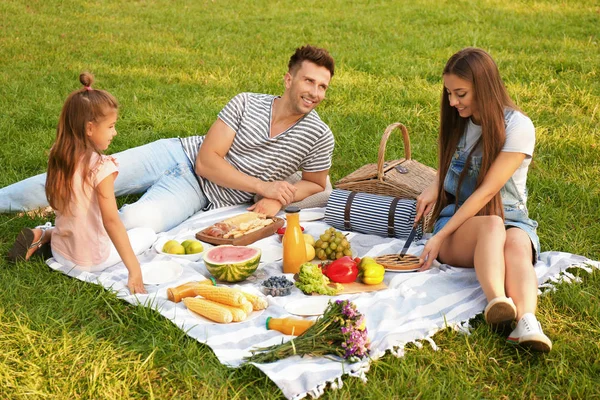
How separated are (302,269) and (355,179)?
4.69 feet

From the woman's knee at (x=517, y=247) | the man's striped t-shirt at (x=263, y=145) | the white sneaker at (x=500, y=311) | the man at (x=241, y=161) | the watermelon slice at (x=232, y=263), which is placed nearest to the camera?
the white sneaker at (x=500, y=311)

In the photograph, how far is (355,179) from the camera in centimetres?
540

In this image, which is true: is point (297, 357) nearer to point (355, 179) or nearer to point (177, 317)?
point (177, 317)

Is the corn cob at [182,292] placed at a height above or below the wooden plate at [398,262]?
below

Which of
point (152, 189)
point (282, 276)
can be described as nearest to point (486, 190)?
point (282, 276)

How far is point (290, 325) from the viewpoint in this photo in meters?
3.64

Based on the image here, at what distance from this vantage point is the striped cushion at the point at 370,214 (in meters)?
4.98

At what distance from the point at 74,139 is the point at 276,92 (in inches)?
175

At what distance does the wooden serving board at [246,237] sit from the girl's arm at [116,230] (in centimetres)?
80

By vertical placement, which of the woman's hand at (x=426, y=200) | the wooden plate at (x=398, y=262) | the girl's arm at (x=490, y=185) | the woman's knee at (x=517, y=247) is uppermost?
the girl's arm at (x=490, y=185)

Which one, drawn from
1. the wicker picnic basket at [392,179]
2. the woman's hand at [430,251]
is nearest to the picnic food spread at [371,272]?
the woman's hand at [430,251]

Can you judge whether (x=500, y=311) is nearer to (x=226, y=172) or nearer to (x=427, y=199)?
(x=427, y=199)

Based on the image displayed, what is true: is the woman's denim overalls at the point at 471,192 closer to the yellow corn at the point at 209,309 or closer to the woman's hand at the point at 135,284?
the yellow corn at the point at 209,309

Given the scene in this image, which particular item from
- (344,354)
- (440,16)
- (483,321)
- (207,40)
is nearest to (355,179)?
(483,321)
